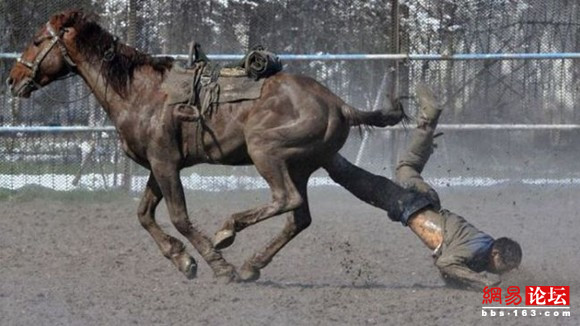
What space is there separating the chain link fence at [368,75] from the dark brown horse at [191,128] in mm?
4888

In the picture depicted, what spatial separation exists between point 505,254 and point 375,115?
51.2 inches

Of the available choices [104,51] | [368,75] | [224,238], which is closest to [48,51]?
[104,51]

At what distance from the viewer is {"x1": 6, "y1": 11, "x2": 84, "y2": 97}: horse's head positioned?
896cm

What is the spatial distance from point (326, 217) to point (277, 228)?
90cm

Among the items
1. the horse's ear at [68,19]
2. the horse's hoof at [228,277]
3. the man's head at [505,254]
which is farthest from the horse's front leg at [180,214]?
the man's head at [505,254]

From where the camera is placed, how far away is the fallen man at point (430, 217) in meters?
8.35

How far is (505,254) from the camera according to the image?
8406 mm

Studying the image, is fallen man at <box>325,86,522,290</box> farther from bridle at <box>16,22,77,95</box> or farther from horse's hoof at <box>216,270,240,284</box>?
bridle at <box>16,22,77,95</box>

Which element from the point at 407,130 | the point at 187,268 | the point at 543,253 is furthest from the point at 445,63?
the point at 187,268

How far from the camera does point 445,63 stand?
1420 cm

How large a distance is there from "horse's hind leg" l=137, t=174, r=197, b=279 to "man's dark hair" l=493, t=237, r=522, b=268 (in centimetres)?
209

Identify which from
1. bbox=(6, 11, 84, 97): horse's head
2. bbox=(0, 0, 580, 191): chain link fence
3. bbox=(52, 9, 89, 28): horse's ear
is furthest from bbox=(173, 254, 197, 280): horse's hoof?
bbox=(0, 0, 580, 191): chain link fence

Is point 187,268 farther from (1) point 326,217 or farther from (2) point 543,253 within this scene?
(1) point 326,217

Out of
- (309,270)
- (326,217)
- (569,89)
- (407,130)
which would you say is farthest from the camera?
(569,89)
